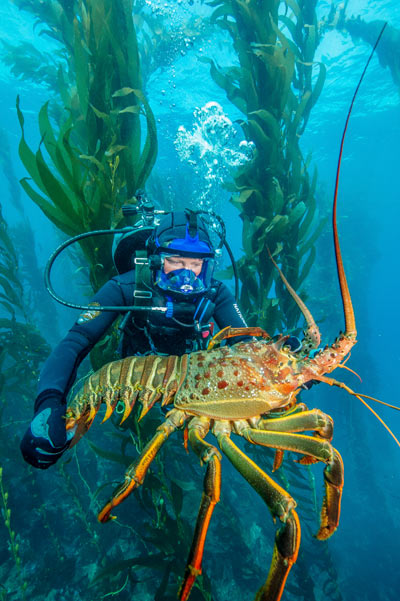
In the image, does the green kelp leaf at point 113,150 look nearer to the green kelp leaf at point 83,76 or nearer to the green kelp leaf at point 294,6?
the green kelp leaf at point 83,76

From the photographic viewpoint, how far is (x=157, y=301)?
2.61 meters

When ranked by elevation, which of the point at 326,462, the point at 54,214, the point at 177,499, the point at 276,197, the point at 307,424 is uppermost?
the point at 276,197

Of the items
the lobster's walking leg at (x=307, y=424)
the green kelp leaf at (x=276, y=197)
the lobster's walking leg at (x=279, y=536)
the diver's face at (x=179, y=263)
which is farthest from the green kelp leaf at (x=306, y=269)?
the lobster's walking leg at (x=279, y=536)

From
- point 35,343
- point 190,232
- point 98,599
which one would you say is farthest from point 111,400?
point 35,343

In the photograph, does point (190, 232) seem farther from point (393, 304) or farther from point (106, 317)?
point (393, 304)

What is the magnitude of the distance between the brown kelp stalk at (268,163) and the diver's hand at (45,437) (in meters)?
2.87

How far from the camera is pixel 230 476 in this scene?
643 centimetres

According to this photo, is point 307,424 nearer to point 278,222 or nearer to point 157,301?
point 157,301

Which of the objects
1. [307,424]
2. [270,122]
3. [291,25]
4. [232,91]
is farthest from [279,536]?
[291,25]

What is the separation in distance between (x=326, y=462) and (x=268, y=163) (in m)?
3.77

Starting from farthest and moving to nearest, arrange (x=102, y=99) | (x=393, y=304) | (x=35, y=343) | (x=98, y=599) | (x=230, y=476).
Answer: (x=393, y=304) → (x=230, y=476) → (x=35, y=343) → (x=98, y=599) → (x=102, y=99)

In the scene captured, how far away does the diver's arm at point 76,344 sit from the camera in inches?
80.7

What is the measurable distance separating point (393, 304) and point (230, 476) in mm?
45713

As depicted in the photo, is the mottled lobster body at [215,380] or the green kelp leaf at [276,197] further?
the green kelp leaf at [276,197]
